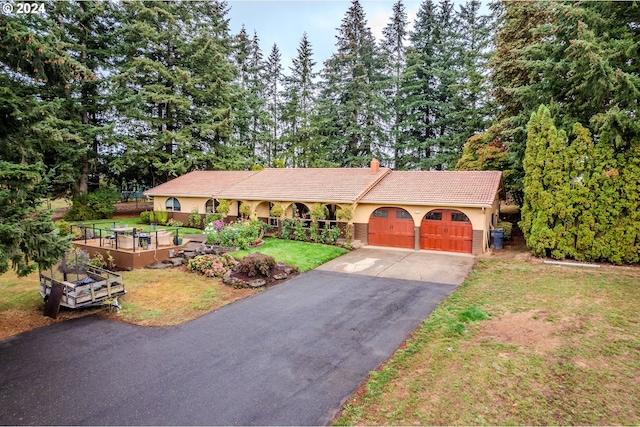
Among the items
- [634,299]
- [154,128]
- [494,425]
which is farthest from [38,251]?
[154,128]

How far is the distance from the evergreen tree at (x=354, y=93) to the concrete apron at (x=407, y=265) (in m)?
18.7

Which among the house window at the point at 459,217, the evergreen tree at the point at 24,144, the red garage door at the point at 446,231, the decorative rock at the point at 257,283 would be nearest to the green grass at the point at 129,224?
the decorative rock at the point at 257,283

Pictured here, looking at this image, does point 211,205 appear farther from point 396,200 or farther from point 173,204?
point 396,200

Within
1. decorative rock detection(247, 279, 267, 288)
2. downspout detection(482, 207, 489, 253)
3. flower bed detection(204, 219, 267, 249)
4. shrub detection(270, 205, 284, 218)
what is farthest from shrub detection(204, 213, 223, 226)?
downspout detection(482, 207, 489, 253)

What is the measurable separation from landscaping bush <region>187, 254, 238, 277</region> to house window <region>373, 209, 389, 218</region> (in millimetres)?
8122

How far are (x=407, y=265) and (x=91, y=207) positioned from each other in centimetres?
2431

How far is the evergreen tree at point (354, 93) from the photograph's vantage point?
3266 centimetres

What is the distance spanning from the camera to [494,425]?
455cm

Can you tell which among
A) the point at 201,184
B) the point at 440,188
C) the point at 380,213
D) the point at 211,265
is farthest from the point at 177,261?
the point at 440,188

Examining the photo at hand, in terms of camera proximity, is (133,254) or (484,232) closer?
(133,254)

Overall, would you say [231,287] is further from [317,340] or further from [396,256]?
[396,256]

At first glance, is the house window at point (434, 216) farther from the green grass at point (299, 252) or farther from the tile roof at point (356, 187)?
the green grass at point (299, 252)

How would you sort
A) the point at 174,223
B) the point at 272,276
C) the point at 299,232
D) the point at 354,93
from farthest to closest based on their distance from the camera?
the point at 354,93, the point at 174,223, the point at 299,232, the point at 272,276

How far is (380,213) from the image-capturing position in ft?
58.9
